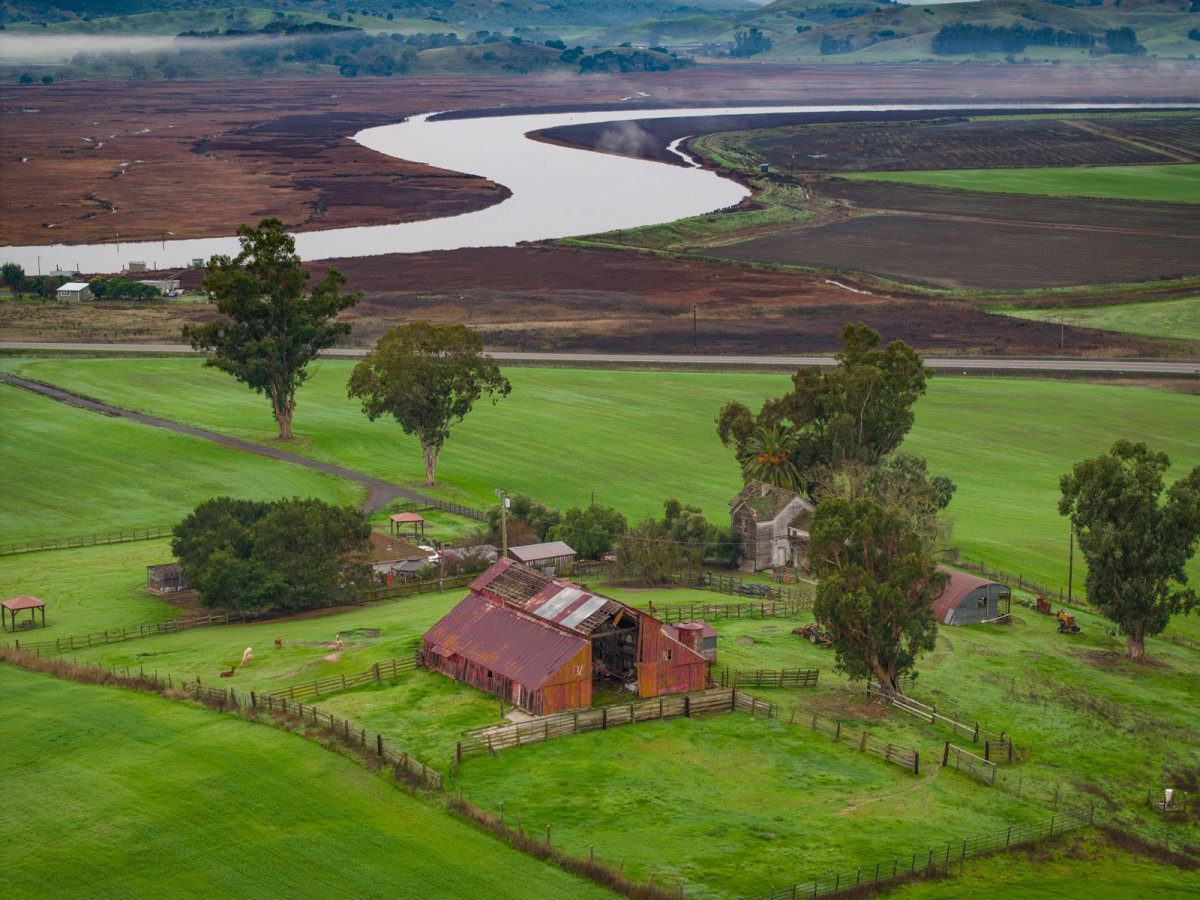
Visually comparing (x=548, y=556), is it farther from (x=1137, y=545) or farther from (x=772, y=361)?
(x=772, y=361)

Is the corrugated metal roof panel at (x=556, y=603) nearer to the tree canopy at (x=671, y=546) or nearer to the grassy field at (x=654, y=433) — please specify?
the tree canopy at (x=671, y=546)

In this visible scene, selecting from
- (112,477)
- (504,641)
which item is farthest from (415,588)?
(112,477)

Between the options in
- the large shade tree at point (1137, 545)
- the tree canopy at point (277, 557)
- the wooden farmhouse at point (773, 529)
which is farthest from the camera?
the wooden farmhouse at point (773, 529)

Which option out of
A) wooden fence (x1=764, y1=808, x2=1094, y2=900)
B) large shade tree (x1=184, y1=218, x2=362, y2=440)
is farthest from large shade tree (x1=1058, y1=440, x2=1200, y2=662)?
large shade tree (x1=184, y1=218, x2=362, y2=440)

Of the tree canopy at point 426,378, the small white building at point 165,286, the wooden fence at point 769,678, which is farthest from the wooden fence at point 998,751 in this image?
the small white building at point 165,286

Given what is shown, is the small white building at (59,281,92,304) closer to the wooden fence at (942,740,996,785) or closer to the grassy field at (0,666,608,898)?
the grassy field at (0,666,608,898)

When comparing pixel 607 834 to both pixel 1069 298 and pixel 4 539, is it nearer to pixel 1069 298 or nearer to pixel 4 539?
pixel 4 539
